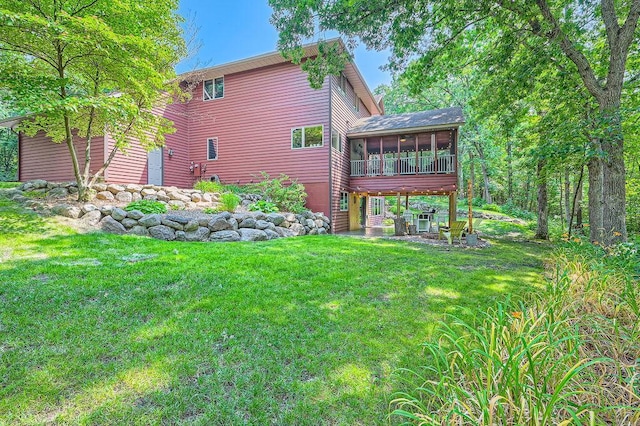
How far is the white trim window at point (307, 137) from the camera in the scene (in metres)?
11.8

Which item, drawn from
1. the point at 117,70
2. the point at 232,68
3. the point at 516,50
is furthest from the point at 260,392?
the point at 232,68

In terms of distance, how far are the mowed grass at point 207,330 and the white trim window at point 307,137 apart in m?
7.48

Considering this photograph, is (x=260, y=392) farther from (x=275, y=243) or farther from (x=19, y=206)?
(x=19, y=206)

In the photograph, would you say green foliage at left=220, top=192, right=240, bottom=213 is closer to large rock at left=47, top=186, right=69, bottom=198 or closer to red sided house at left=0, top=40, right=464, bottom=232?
red sided house at left=0, top=40, right=464, bottom=232

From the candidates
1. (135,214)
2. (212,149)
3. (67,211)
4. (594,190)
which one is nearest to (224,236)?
(135,214)

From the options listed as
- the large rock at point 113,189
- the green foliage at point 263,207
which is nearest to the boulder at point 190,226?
the green foliage at point 263,207

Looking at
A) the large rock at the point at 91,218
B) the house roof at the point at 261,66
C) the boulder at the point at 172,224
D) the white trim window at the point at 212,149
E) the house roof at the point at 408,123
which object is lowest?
the boulder at the point at 172,224

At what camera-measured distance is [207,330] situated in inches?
111

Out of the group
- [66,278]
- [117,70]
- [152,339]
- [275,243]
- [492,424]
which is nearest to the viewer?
[492,424]

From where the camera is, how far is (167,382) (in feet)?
6.90

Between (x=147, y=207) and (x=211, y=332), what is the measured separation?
604cm

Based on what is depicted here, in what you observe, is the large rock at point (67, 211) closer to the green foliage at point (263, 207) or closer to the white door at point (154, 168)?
the green foliage at point (263, 207)

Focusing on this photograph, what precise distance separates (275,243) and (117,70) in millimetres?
5382

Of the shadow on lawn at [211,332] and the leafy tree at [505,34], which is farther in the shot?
the leafy tree at [505,34]
